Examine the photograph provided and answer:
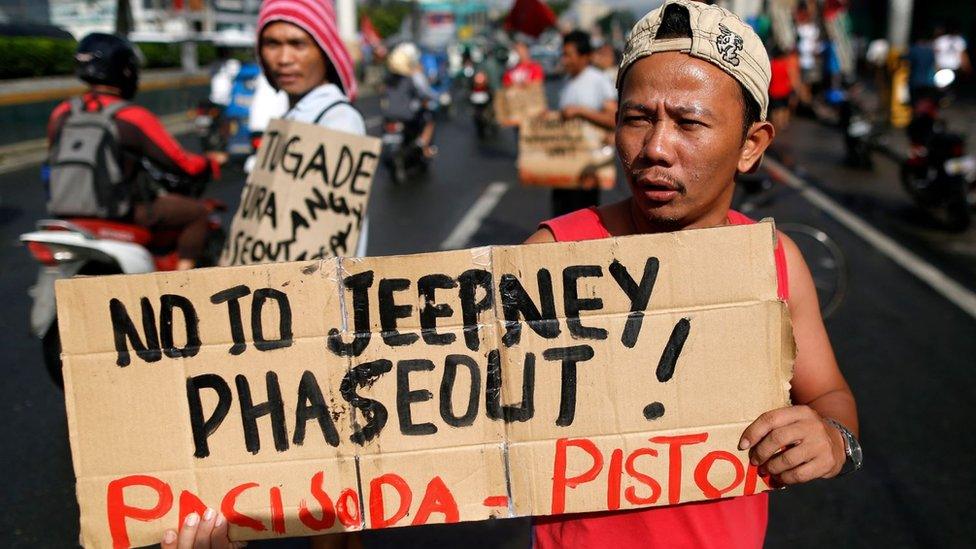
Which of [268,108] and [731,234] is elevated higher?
[268,108]

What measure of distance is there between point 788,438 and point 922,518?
252cm

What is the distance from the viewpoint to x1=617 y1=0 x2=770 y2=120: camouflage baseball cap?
161 centimetres

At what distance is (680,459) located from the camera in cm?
167

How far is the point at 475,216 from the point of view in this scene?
401 inches

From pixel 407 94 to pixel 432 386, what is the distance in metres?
12.1

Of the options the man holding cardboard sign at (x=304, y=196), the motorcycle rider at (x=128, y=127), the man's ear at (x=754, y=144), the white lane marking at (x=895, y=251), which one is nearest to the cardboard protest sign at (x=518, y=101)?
the white lane marking at (x=895, y=251)

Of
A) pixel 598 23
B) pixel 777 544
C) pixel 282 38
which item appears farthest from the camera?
pixel 598 23

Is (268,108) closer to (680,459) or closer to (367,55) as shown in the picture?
(680,459)

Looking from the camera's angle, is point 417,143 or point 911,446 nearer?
point 911,446

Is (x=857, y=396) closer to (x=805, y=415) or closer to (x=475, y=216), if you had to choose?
(x=805, y=415)

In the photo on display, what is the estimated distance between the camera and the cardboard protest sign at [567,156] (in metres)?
6.68

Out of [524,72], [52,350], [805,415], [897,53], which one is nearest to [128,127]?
[52,350]

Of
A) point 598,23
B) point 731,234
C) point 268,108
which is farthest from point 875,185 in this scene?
point 598,23

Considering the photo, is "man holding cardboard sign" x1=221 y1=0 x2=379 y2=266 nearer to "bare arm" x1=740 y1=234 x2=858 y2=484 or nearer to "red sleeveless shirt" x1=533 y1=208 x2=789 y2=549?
"red sleeveless shirt" x1=533 y1=208 x2=789 y2=549
